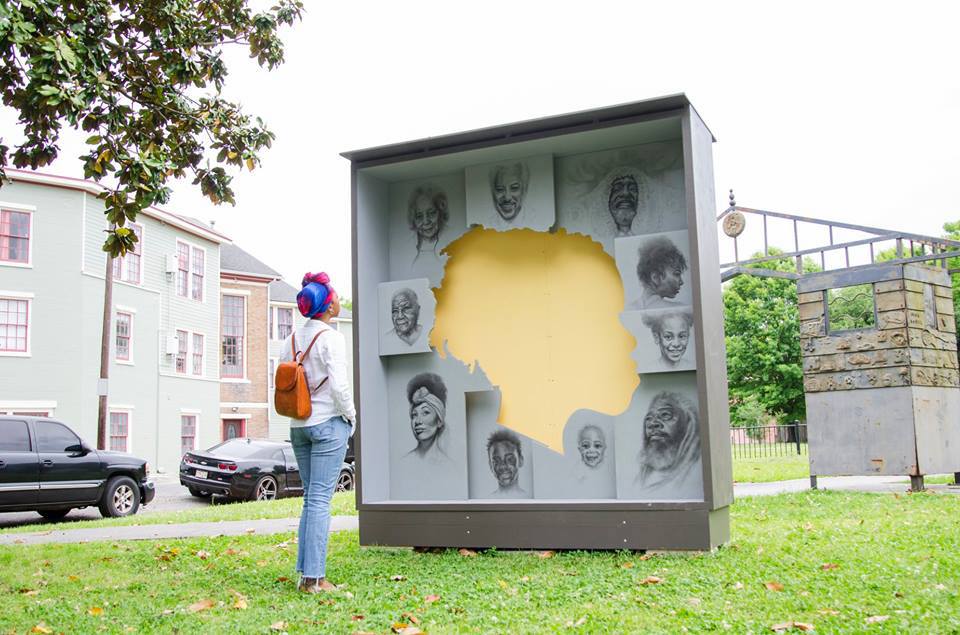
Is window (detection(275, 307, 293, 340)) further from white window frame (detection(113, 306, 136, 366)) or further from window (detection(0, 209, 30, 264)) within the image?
window (detection(0, 209, 30, 264))

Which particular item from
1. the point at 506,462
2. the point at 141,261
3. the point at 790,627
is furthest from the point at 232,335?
the point at 790,627

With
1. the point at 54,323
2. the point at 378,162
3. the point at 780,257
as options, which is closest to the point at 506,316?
the point at 378,162

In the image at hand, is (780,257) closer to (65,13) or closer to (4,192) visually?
(65,13)

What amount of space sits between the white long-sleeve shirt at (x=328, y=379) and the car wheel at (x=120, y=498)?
1032 cm

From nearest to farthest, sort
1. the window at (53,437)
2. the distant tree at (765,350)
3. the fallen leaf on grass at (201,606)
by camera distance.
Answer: the fallen leaf on grass at (201,606) < the window at (53,437) < the distant tree at (765,350)

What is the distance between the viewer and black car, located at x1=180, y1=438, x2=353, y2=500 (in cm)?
1736

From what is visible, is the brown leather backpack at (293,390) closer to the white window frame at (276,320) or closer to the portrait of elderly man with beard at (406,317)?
the portrait of elderly man with beard at (406,317)

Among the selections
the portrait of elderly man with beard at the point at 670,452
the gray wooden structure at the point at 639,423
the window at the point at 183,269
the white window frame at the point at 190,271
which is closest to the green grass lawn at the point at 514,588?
the gray wooden structure at the point at 639,423

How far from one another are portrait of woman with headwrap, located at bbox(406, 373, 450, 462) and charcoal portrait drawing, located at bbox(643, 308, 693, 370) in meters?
2.06

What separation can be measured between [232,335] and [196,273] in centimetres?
607

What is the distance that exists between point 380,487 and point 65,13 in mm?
4809

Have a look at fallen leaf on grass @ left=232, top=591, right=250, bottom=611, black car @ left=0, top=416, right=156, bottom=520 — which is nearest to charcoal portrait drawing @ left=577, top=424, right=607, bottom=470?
fallen leaf on grass @ left=232, top=591, right=250, bottom=611

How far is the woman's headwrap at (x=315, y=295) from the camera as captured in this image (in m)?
6.08

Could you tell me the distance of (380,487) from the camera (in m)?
8.01
